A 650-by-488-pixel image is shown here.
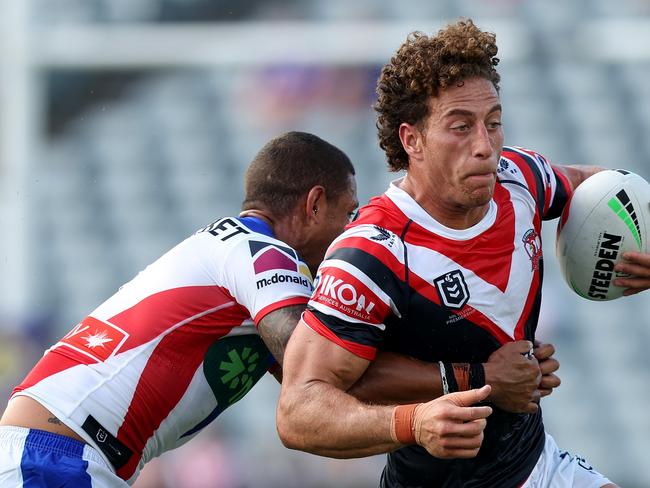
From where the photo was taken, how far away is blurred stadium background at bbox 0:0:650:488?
14.1 metres

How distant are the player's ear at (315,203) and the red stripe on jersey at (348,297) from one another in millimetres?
935

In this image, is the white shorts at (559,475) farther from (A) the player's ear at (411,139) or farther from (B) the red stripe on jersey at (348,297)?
(A) the player's ear at (411,139)

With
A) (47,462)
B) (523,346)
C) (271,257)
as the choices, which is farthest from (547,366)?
(47,462)

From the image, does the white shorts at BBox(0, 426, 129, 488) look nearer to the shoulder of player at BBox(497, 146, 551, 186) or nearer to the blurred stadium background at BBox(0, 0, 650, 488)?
the shoulder of player at BBox(497, 146, 551, 186)

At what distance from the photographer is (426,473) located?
194 inches

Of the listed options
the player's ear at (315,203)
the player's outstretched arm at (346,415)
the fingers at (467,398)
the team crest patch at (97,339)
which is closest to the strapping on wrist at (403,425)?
the player's outstretched arm at (346,415)

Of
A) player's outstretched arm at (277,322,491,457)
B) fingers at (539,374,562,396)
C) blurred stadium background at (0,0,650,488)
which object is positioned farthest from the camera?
blurred stadium background at (0,0,650,488)

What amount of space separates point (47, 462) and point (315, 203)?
1648 millimetres

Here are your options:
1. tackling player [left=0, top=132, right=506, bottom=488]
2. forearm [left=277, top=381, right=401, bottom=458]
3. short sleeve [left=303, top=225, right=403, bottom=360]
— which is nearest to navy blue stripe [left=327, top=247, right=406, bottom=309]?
short sleeve [left=303, top=225, right=403, bottom=360]

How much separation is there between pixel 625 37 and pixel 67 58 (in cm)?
762

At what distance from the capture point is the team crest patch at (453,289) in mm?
4586

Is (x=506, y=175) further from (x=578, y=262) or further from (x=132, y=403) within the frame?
(x=132, y=403)

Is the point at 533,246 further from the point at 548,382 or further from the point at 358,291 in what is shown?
the point at 358,291

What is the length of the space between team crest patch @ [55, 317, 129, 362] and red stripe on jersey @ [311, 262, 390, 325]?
969mm
